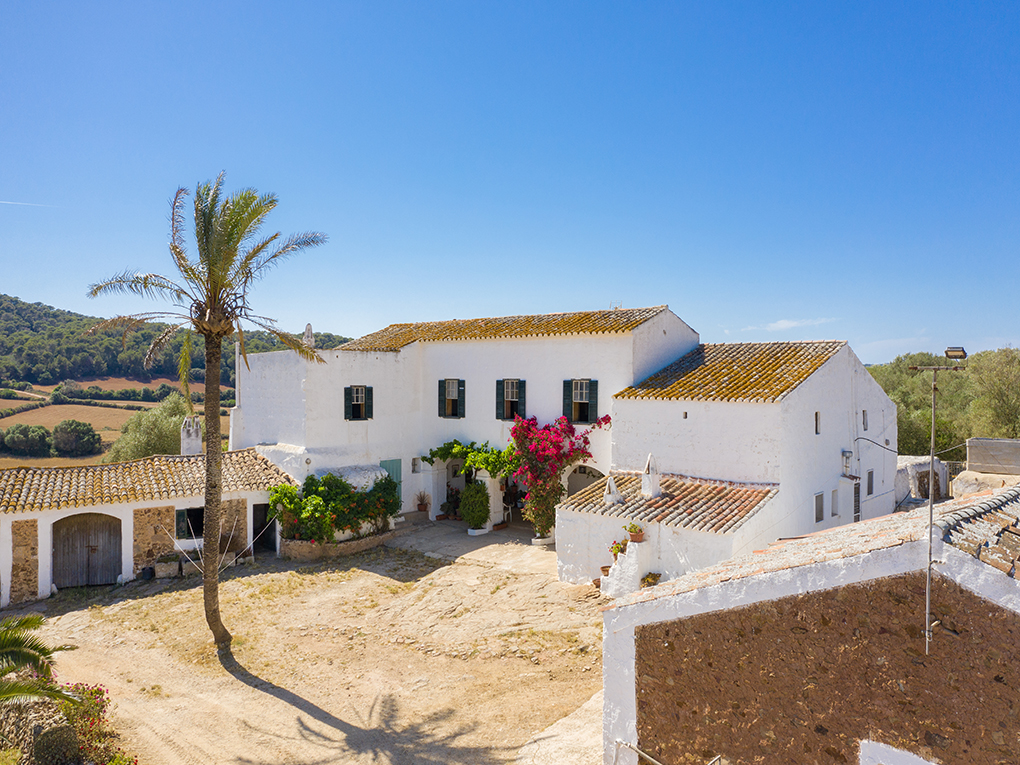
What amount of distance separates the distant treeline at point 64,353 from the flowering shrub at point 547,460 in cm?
3406

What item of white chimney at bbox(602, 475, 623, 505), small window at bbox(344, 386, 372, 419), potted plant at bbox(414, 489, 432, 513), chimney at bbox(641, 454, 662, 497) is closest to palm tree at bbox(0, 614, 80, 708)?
white chimney at bbox(602, 475, 623, 505)

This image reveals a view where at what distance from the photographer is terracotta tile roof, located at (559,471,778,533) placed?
512 inches

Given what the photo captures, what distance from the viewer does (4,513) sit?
14.8 meters

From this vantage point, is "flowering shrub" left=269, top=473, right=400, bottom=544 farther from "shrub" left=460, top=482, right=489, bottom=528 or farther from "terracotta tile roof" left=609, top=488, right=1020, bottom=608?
"terracotta tile roof" left=609, top=488, right=1020, bottom=608

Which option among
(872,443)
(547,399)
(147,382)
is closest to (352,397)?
(547,399)

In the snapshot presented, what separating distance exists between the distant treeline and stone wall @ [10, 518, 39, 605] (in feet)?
106

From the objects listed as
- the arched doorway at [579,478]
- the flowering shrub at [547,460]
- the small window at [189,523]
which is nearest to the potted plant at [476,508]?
the flowering shrub at [547,460]

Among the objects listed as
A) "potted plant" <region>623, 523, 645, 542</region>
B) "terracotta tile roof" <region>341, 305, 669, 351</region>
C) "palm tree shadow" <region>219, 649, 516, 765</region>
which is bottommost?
"palm tree shadow" <region>219, 649, 516, 765</region>

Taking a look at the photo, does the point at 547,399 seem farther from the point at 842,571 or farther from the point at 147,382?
the point at 147,382

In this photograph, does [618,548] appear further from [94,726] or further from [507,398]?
[94,726]

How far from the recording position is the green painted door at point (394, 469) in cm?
2148

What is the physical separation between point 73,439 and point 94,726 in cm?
3732

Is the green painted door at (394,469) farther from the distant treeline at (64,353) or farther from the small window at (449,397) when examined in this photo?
the distant treeline at (64,353)

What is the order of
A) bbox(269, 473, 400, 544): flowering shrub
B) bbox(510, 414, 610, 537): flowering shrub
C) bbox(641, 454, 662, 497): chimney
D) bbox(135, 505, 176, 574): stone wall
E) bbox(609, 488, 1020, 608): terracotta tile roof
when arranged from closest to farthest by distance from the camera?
bbox(609, 488, 1020, 608): terracotta tile roof, bbox(641, 454, 662, 497): chimney, bbox(135, 505, 176, 574): stone wall, bbox(269, 473, 400, 544): flowering shrub, bbox(510, 414, 610, 537): flowering shrub
